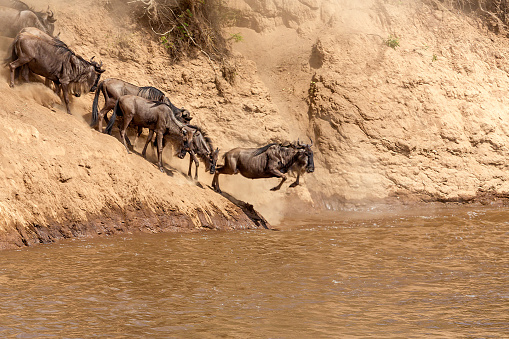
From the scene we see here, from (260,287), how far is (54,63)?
24.7 ft

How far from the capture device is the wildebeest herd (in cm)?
1185

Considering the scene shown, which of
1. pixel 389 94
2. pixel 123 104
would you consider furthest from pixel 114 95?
pixel 389 94

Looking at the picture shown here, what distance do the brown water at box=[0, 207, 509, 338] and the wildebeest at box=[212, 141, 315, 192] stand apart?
2520mm

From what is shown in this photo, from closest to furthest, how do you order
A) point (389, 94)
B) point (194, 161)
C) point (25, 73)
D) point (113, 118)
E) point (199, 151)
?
point (25, 73), point (113, 118), point (194, 161), point (199, 151), point (389, 94)

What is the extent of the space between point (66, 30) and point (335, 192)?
26.0 feet

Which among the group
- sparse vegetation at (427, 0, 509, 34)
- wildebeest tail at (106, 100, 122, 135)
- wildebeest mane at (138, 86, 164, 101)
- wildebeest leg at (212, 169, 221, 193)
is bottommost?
wildebeest leg at (212, 169, 221, 193)

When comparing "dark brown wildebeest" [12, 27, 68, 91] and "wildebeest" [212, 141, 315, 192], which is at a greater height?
"dark brown wildebeest" [12, 27, 68, 91]

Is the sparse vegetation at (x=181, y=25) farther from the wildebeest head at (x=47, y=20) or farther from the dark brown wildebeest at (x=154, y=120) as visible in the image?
the dark brown wildebeest at (x=154, y=120)

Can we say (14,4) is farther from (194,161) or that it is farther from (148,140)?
(194,161)

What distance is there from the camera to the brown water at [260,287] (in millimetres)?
5328

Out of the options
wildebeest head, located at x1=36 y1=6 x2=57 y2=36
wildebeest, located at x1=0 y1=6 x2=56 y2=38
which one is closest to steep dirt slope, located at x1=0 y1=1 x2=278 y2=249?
wildebeest, located at x1=0 y1=6 x2=56 y2=38

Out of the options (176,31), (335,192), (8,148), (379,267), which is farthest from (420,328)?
(176,31)

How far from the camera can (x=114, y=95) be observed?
12.6 m

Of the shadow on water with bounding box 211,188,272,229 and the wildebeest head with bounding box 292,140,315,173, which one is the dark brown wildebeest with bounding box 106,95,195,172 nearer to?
the shadow on water with bounding box 211,188,272,229
